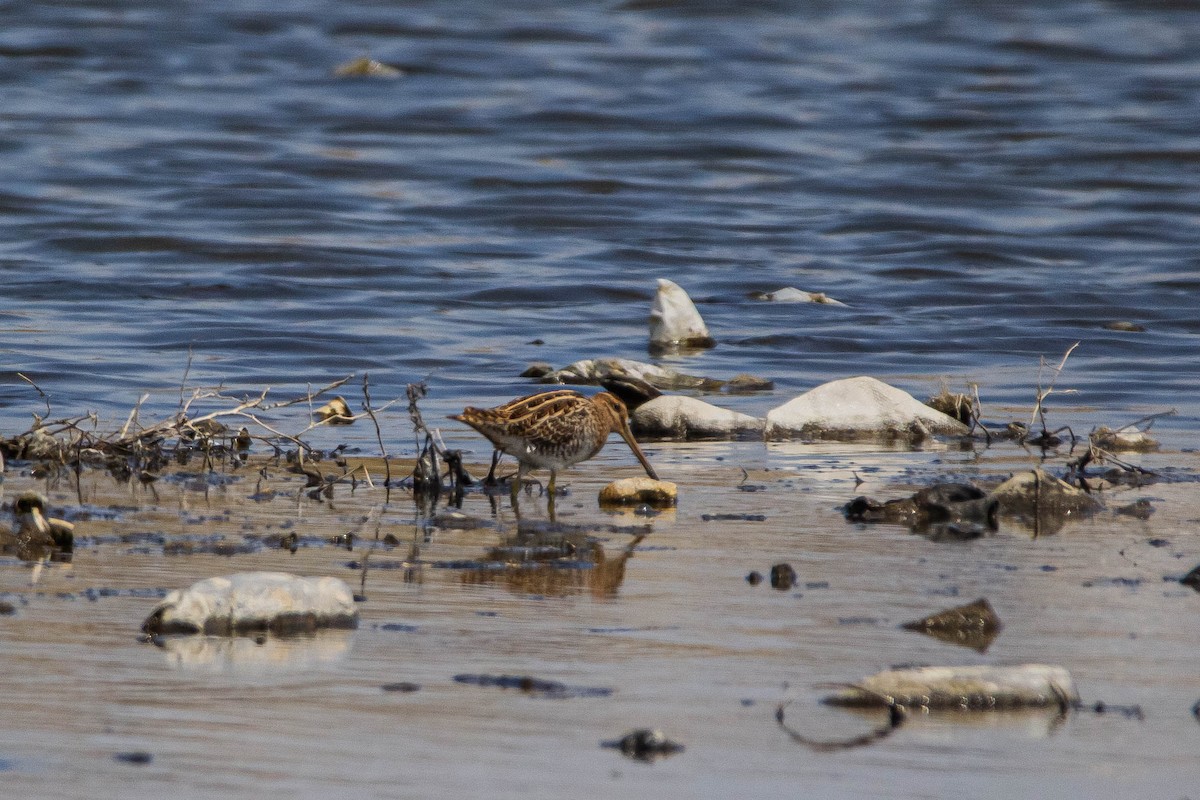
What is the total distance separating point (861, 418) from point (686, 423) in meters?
0.85

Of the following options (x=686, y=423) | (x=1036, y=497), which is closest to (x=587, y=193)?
(x=686, y=423)

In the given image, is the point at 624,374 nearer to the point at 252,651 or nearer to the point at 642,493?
the point at 642,493

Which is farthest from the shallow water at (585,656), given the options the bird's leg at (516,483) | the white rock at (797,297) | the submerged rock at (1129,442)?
the white rock at (797,297)

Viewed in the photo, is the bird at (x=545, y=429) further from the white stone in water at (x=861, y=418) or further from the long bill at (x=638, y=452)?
the white stone in water at (x=861, y=418)

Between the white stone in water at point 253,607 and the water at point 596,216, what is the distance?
Answer: 20cm

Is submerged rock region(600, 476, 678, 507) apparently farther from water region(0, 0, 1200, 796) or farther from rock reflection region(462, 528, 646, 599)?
rock reflection region(462, 528, 646, 599)

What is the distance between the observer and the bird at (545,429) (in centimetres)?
736

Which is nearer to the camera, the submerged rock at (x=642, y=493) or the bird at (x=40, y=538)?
the bird at (x=40, y=538)

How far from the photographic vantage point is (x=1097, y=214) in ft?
63.8

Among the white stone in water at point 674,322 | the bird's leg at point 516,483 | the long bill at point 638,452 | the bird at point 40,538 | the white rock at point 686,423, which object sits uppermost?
the white stone in water at point 674,322

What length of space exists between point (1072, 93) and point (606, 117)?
22.3 feet

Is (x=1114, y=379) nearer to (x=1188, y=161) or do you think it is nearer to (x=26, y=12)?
(x=1188, y=161)

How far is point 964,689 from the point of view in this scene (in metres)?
4.24

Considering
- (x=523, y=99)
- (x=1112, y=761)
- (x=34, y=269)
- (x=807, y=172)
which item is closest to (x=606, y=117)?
(x=523, y=99)
